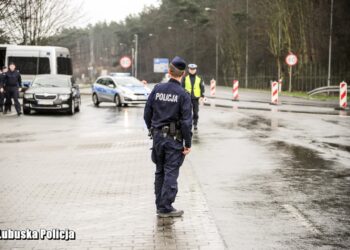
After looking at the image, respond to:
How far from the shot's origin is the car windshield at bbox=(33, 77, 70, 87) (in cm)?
2529

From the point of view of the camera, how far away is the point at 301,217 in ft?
24.2

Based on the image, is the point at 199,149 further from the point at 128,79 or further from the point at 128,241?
the point at 128,79

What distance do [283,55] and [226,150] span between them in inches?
1850

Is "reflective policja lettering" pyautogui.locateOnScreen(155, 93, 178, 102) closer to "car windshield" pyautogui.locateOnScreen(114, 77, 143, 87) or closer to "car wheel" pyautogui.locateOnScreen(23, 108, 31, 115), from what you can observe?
"car wheel" pyautogui.locateOnScreen(23, 108, 31, 115)

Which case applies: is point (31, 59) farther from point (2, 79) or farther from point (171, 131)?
point (171, 131)

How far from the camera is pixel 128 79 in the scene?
31594mm

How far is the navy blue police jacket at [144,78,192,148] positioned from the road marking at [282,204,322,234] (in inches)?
58.6

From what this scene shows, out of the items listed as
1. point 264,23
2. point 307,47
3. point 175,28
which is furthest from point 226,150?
point 175,28

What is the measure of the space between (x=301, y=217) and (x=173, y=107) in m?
1.92

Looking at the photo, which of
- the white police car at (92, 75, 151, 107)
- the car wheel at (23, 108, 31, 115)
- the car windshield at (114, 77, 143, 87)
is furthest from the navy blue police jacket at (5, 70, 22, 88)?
the car windshield at (114, 77, 143, 87)

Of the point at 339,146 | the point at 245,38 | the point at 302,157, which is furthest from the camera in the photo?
the point at 245,38

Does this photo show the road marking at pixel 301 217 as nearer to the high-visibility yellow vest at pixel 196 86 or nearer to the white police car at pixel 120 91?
the high-visibility yellow vest at pixel 196 86

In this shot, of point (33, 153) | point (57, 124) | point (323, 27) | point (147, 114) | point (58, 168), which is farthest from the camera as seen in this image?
point (323, 27)

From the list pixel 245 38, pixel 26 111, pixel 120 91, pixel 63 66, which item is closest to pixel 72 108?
pixel 26 111
